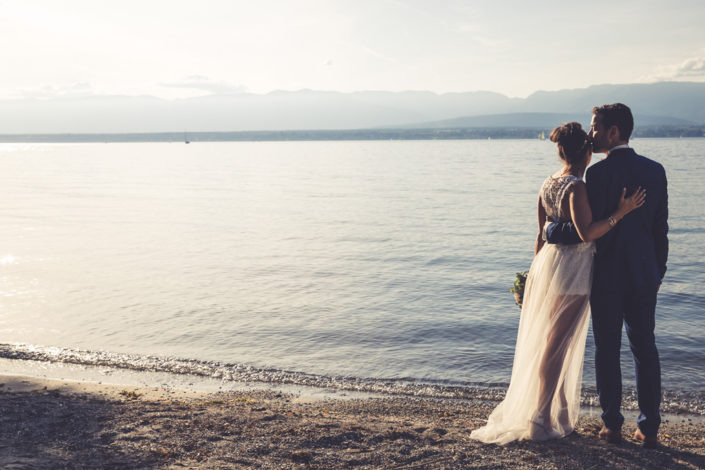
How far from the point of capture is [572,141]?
477 centimetres

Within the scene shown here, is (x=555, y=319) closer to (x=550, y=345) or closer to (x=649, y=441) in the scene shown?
(x=550, y=345)

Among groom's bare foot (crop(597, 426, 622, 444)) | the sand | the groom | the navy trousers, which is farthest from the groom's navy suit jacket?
the sand

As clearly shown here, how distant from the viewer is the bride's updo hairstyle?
4.76 metres

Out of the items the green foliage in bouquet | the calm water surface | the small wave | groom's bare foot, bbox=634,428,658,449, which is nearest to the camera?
groom's bare foot, bbox=634,428,658,449

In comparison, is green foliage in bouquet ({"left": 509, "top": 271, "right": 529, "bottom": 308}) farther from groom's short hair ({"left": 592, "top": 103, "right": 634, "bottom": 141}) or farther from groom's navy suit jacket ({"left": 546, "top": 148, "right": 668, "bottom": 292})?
groom's short hair ({"left": 592, "top": 103, "right": 634, "bottom": 141})

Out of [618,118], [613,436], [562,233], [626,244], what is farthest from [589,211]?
[613,436]

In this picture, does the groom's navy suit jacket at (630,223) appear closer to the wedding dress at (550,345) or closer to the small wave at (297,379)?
the wedding dress at (550,345)

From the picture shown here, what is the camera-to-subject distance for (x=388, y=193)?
1587 inches

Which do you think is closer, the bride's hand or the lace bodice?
the bride's hand

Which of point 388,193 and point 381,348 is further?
point 388,193

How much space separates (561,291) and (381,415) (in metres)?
2.78

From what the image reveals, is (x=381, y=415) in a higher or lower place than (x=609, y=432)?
lower

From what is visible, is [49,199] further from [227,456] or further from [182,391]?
[227,456]

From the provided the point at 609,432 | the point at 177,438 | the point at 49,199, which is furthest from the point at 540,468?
the point at 49,199
